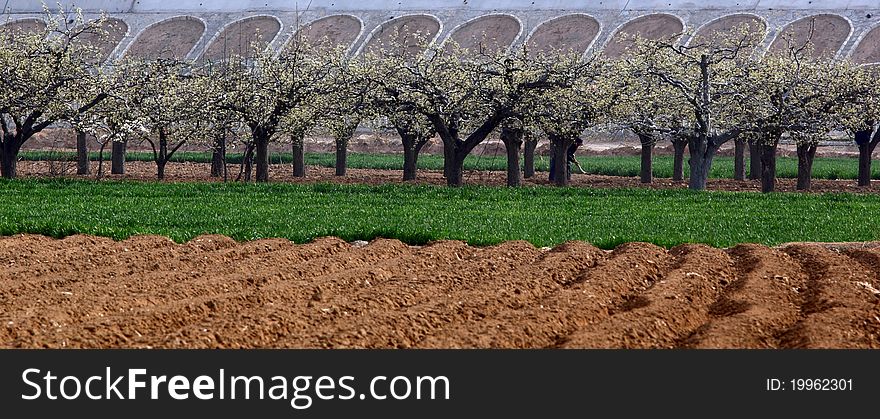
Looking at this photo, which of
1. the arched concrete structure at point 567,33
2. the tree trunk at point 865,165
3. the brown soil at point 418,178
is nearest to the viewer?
the brown soil at point 418,178

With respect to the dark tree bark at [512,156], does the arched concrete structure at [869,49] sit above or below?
above

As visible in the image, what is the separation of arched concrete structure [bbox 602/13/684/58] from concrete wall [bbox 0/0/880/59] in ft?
1.54

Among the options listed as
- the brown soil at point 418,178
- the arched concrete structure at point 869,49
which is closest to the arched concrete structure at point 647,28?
the arched concrete structure at point 869,49

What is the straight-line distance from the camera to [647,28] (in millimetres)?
70312

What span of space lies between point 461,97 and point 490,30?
129 feet

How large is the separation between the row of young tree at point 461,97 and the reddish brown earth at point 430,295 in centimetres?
1768

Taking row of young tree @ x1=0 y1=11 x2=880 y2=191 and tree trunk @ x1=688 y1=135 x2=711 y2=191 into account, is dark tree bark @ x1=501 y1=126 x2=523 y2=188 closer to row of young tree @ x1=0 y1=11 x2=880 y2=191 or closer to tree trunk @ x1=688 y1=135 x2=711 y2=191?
row of young tree @ x1=0 y1=11 x2=880 y2=191

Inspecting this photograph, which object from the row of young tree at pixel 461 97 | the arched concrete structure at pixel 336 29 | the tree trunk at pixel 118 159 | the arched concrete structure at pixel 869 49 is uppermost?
the arched concrete structure at pixel 336 29

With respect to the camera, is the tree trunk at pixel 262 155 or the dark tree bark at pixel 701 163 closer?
the dark tree bark at pixel 701 163

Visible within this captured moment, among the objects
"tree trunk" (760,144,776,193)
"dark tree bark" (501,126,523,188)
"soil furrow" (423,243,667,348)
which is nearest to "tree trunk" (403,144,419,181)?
"dark tree bark" (501,126,523,188)

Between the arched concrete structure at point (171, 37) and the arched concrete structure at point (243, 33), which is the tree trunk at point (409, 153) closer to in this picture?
the arched concrete structure at point (243, 33)

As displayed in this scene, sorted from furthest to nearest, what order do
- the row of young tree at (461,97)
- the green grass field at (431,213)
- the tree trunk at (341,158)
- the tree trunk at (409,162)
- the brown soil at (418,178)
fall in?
the tree trunk at (341,158), the tree trunk at (409,162), the brown soil at (418,178), the row of young tree at (461,97), the green grass field at (431,213)

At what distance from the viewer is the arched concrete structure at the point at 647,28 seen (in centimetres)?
6844
